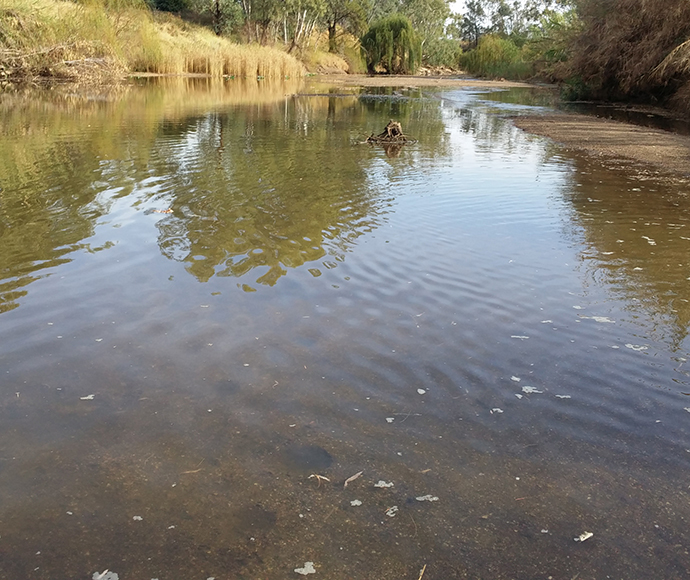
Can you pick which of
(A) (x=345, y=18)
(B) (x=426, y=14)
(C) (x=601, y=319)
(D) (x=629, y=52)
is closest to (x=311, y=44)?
(A) (x=345, y=18)

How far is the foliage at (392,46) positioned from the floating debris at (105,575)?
5442 centimetres

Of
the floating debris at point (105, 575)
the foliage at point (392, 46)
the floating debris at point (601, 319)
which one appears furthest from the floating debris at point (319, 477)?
the foliage at point (392, 46)

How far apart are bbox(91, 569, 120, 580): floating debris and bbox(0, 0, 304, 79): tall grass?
2571cm

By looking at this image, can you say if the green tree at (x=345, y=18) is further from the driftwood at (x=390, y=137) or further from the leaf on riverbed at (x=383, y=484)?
the leaf on riverbed at (x=383, y=484)

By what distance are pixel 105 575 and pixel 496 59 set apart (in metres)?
65.6

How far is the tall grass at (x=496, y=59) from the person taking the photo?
57156mm

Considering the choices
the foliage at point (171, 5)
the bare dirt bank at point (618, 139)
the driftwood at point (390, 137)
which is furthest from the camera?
the foliage at point (171, 5)

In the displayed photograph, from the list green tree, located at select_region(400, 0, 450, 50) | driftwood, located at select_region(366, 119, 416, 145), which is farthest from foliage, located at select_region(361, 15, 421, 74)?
driftwood, located at select_region(366, 119, 416, 145)

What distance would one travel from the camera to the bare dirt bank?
1211 centimetres

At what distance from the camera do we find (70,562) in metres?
2.34

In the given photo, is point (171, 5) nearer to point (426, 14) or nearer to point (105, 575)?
point (426, 14)

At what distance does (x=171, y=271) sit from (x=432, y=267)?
2.35 m

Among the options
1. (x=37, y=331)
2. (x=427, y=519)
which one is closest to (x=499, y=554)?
(x=427, y=519)

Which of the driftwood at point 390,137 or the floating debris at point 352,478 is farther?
the driftwood at point 390,137
